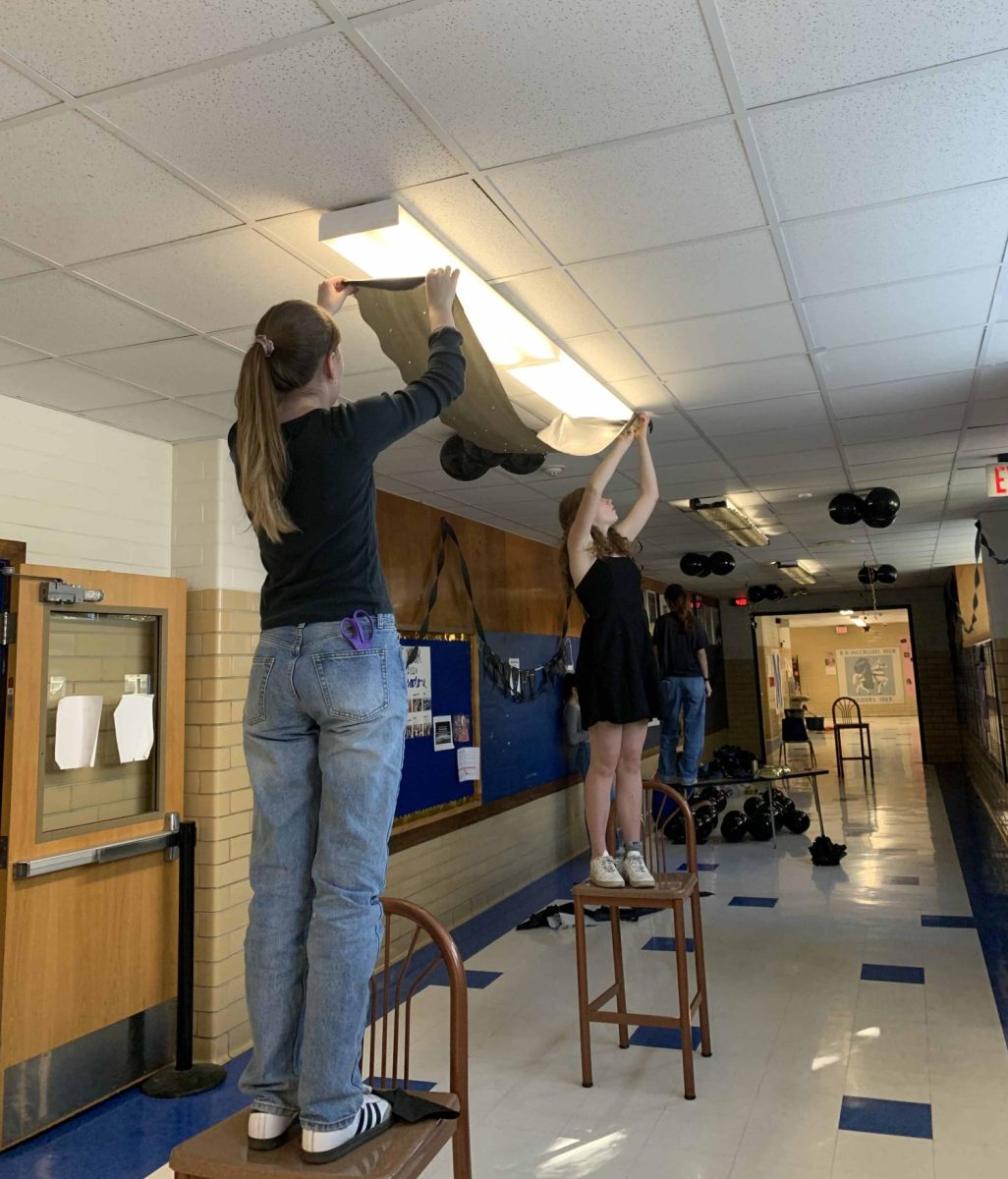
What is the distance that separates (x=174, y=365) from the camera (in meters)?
3.50

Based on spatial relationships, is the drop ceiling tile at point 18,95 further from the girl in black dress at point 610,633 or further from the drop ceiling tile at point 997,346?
the drop ceiling tile at point 997,346

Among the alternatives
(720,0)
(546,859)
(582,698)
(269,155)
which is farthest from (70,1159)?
(546,859)

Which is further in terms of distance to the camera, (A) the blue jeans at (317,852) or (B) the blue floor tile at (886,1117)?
(B) the blue floor tile at (886,1117)

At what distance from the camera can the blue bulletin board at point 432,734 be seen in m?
5.86

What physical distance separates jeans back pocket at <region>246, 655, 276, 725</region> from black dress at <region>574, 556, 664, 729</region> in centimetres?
171

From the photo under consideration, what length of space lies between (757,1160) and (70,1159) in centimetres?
244

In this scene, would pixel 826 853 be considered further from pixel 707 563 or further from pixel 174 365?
pixel 174 365

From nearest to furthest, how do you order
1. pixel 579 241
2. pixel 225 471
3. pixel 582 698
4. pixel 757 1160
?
pixel 579 241, pixel 757 1160, pixel 582 698, pixel 225 471

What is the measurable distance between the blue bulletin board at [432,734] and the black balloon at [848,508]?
9.24 feet

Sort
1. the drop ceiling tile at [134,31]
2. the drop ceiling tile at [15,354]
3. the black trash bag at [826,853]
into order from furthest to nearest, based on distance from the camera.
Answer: the black trash bag at [826,853], the drop ceiling tile at [15,354], the drop ceiling tile at [134,31]

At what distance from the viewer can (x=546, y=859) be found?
7.79m

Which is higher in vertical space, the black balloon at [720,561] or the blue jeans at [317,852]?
the black balloon at [720,561]

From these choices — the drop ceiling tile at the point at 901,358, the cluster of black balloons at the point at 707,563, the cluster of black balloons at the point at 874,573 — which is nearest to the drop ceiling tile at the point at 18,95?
the drop ceiling tile at the point at 901,358

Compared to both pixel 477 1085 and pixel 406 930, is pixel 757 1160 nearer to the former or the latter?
pixel 477 1085
